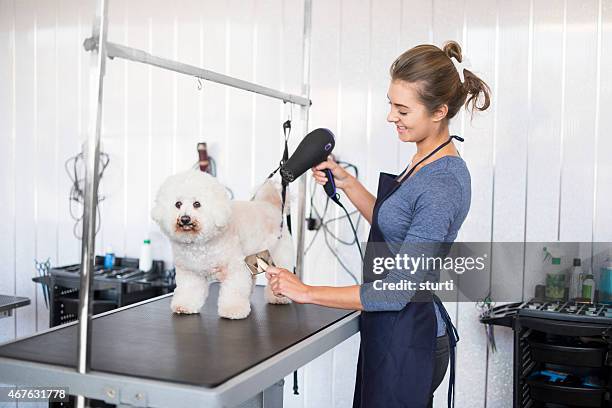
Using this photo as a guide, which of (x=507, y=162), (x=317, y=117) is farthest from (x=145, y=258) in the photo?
(x=507, y=162)

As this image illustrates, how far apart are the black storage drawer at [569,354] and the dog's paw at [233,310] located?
122 centimetres

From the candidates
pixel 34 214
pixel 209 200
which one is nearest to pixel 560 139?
pixel 209 200

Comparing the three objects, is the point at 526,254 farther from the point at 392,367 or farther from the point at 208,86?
the point at 208,86

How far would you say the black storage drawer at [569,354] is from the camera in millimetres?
2314

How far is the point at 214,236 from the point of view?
1629mm

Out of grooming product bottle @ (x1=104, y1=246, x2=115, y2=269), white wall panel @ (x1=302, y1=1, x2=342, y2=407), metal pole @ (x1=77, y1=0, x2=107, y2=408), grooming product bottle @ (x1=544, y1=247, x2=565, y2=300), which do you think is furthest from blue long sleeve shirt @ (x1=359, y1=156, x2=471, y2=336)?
grooming product bottle @ (x1=104, y1=246, x2=115, y2=269)

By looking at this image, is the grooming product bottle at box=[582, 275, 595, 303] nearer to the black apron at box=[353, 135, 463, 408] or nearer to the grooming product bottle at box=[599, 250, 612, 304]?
the grooming product bottle at box=[599, 250, 612, 304]

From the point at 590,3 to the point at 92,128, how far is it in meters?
2.26

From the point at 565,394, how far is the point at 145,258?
6.72ft

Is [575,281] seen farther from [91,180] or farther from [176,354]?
[91,180]

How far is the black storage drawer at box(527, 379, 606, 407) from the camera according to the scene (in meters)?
2.33

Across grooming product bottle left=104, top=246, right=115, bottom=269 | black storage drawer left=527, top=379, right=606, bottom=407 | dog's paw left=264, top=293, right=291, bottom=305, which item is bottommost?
black storage drawer left=527, top=379, right=606, bottom=407

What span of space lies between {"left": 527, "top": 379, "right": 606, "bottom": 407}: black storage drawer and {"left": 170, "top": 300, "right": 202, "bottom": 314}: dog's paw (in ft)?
4.41

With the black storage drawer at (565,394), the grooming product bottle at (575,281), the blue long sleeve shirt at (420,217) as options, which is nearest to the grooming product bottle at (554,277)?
the grooming product bottle at (575,281)
